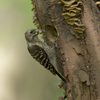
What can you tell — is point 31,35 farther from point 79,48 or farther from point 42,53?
point 79,48

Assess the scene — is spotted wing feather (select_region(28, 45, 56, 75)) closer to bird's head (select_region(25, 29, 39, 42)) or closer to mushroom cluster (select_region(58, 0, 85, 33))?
bird's head (select_region(25, 29, 39, 42))

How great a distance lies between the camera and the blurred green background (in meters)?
3.04

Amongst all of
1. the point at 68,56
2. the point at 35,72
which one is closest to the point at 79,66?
the point at 68,56

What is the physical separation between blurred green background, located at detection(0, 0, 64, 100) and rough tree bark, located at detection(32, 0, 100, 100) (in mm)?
1450

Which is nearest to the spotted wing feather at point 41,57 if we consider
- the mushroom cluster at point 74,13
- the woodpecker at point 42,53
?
the woodpecker at point 42,53

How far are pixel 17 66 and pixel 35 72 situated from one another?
1.33 ft

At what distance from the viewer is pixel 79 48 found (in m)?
1.61

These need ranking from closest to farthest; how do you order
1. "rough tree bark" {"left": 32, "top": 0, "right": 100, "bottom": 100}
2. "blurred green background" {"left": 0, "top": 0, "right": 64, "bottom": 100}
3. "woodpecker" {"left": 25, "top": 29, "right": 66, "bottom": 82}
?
"rough tree bark" {"left": 32, "top": 0, "right": 100, "bottom": 100}
"woodpecker" {"left": 25, "top": 29, "right": 66, "bottom": 82}
"blurred green background" {"left": 0, "top": 0, "right": 64, "bottom": 100}

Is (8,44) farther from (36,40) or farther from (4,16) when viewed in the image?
(36,40)

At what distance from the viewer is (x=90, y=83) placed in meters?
1.53

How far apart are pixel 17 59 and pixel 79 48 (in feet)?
5.74

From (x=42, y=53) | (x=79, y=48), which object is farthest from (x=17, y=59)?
(x=79, y=48)

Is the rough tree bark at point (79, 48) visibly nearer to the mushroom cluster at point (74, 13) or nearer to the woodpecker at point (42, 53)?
the mushroom cluster at point (74, 13)

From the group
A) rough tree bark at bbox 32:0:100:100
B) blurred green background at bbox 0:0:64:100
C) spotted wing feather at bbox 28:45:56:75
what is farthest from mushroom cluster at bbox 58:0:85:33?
blurred green background at bbox 0:0:64:100
